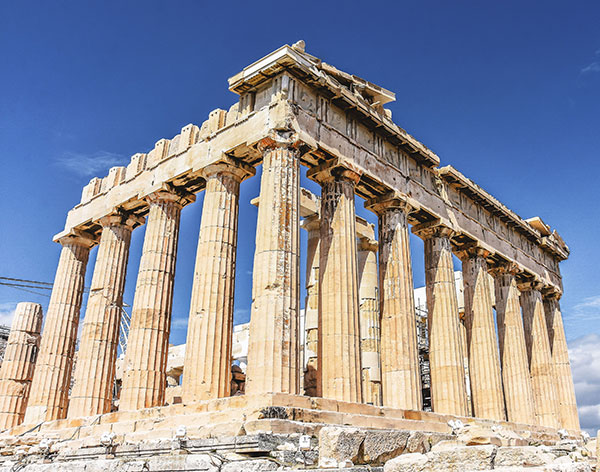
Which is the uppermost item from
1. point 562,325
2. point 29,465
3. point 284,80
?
point 284,80

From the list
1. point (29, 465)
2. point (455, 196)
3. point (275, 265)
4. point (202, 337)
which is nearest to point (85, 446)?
point (29, 465)

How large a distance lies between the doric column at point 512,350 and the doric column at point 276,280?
14.4 meters

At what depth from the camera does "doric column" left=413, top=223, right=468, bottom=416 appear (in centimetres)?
2191

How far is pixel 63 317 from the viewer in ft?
79.5

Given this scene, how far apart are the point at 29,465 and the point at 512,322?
818 inches

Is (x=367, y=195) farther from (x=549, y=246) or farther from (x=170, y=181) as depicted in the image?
(x=549, y=246)

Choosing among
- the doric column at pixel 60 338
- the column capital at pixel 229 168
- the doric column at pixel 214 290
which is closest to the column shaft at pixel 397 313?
the column capital at pixel 229 168

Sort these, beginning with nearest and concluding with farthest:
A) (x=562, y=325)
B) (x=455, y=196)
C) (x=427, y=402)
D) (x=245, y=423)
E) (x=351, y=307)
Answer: (x=245, y=423) → (x=351, y=307) → (x=455, y=196) → (x=562, y=325) → (x=427, y=402)

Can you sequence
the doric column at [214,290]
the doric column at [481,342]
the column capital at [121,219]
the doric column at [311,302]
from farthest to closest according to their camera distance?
the doric column at [481,342]
the column capital at [121,219]
the doric column at [311,302]
the doric column at [214,290]

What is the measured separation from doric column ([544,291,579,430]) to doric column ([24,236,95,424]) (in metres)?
23.2

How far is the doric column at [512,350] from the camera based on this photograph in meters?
26.2

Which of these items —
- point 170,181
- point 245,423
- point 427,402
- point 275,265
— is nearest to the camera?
point 245,423

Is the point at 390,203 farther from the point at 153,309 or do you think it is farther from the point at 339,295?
the point at 153,309

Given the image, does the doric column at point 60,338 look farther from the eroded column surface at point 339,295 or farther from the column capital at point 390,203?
the column capital at point 390,203
